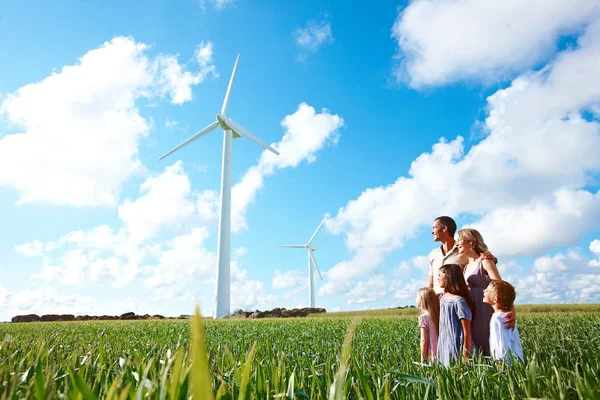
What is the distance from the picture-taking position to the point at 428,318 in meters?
5.95

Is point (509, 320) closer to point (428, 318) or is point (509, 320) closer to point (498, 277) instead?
point (498, 277)

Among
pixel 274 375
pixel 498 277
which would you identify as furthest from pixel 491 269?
pixel 274 375

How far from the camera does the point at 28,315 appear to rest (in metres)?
46.9

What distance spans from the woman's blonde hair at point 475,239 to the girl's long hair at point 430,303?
2.81 feet

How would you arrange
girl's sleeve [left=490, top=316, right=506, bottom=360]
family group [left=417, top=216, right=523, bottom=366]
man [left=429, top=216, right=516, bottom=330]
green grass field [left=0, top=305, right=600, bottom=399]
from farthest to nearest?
man [left=429, top=216, right=516, bottom=330]
family group [left=417, top=216, right=523, bottom=366]
girl's sleeve [left=490, top=316, right=506, bottom=360]
green grass field [left=0, top=305, right=600, bottom=399]

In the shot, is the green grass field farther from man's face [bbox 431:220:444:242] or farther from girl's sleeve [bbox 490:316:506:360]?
man's face [bbox 431:220:444:242]

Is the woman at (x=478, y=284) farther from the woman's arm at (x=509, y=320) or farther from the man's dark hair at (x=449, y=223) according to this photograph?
the woman's arm at (x=509, y=320)

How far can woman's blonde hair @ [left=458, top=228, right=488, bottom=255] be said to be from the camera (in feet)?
18.5

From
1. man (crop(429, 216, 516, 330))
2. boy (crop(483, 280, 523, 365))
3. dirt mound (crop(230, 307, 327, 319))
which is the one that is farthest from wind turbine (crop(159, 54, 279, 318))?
boy (crop(483, 280, 523, 365))

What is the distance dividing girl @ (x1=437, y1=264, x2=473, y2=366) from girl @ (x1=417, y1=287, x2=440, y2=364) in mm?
409

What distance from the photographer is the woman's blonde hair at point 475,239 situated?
222 inches

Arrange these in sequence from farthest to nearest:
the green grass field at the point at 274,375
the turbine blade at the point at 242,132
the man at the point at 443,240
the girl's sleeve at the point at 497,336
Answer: the turbine blade at the point at 242,132
the man at the point at 443,240
the girl's sleeve at the point at 497,336
the green grass field at the point at 274,375

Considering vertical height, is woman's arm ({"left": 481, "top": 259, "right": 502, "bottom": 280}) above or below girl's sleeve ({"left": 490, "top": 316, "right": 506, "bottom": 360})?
above

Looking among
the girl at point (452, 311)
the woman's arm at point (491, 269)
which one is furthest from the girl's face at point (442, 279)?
the woman's arm at point (491, 269)
